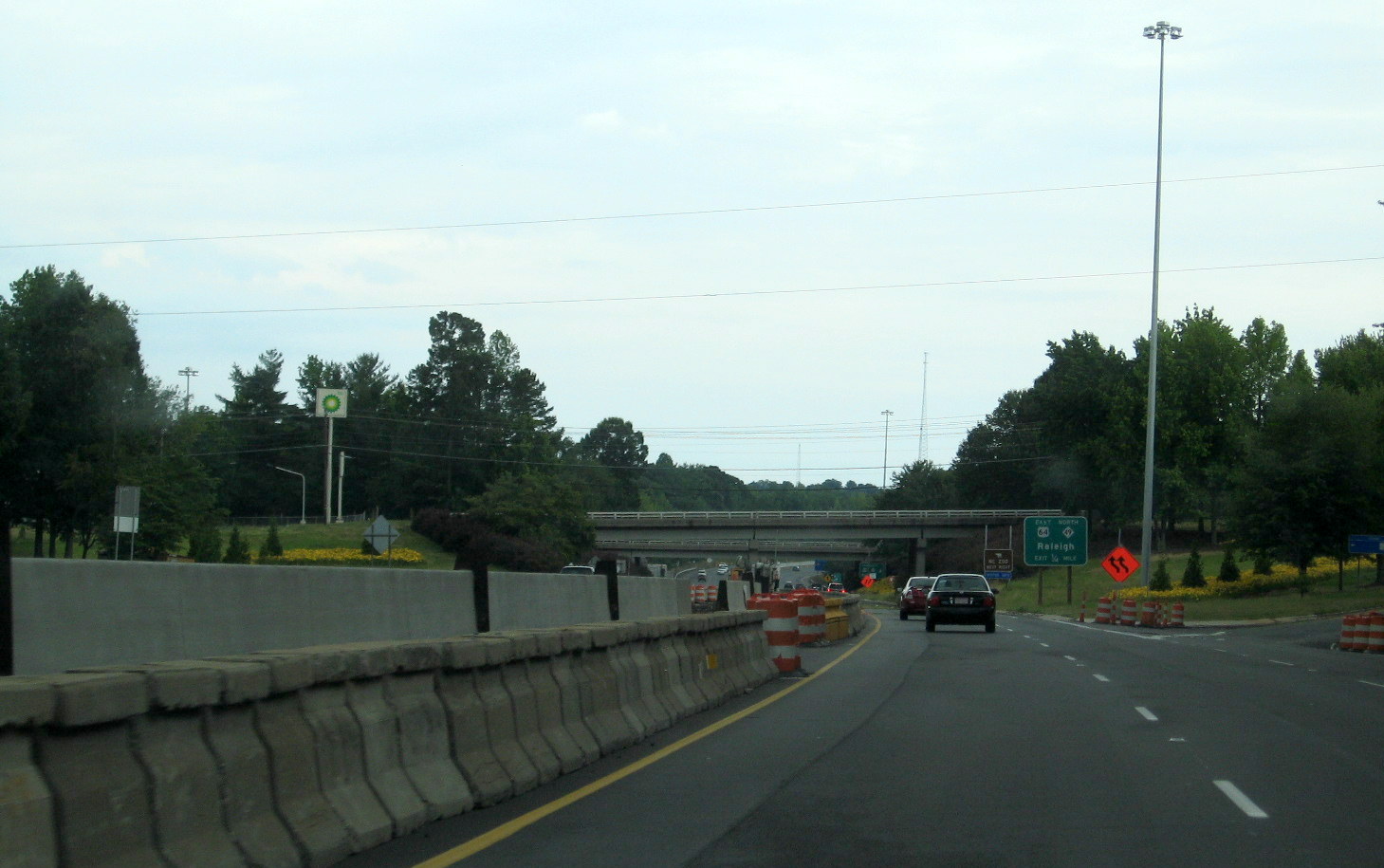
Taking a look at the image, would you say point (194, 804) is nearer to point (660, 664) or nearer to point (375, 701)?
point (375, 701)

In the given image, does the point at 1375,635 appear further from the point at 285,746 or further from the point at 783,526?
the point at 783,526

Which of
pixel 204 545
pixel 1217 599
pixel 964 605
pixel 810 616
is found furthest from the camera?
pixel 204 545

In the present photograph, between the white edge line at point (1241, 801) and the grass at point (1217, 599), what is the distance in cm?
4517

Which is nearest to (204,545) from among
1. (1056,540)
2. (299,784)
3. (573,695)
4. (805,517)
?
(1056,540)

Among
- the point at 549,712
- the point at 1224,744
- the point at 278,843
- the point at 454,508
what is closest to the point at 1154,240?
the point at 1224,744

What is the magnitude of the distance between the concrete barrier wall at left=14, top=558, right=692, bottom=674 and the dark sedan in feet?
89.1

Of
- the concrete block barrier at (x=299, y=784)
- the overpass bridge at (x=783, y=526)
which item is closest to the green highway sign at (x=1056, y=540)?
the overpass bridge at (x=783, y=526)

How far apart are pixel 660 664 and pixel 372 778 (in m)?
6.45

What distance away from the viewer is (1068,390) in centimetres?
10688

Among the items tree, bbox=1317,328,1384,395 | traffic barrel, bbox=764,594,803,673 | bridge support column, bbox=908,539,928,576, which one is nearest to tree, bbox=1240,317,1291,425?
tree, bbox=1317,328,1384,395

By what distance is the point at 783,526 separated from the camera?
3999 inches

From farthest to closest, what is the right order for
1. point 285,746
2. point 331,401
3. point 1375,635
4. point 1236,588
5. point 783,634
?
point 331,401 < point 1236,588 < point 1375,635 < point 783,634 < point 285,746

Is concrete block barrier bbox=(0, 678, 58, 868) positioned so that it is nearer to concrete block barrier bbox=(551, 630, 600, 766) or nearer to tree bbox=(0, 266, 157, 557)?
concrete block barrier bbox=(551, 630, 600, 766)

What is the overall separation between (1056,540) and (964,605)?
2979cm
